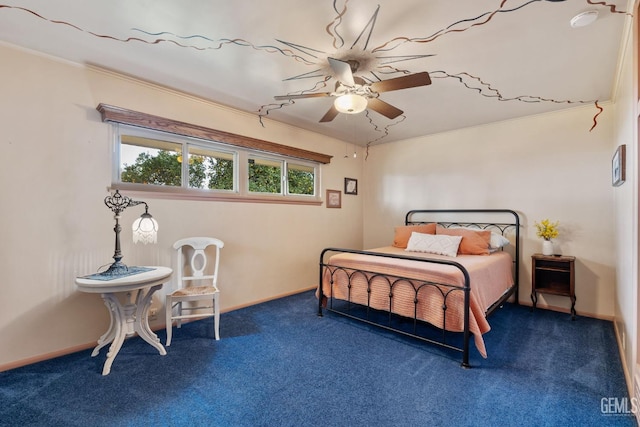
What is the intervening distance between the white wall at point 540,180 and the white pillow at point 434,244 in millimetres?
969

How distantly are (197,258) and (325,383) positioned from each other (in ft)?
6.28

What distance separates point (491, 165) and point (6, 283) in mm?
5210

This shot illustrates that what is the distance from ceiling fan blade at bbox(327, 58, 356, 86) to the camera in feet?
5.94

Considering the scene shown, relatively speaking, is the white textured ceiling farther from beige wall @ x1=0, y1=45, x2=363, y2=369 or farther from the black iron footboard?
the black iron footboard

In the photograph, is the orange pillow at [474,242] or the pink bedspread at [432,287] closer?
the pink bedspread at [432,287]

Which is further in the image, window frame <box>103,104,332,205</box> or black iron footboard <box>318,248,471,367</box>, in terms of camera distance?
window frame <box>103,104,332,205</box>

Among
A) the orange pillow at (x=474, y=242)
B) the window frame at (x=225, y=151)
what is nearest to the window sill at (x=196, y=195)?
the window frame at (x=225, y=151)

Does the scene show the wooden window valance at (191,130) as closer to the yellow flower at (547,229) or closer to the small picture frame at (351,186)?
the small picture frame at (351,186)

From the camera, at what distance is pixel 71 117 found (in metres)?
2.39

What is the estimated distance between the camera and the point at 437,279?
2.39 metres

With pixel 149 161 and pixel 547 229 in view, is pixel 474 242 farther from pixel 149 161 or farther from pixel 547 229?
pixel 149 161

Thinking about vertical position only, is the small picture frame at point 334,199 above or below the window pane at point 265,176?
below

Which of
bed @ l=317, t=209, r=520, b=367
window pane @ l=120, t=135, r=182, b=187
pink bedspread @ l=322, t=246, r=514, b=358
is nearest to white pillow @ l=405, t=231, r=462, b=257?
bed @ l=317, t=209, r=520, b=367

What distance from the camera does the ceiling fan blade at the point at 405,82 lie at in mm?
1927
